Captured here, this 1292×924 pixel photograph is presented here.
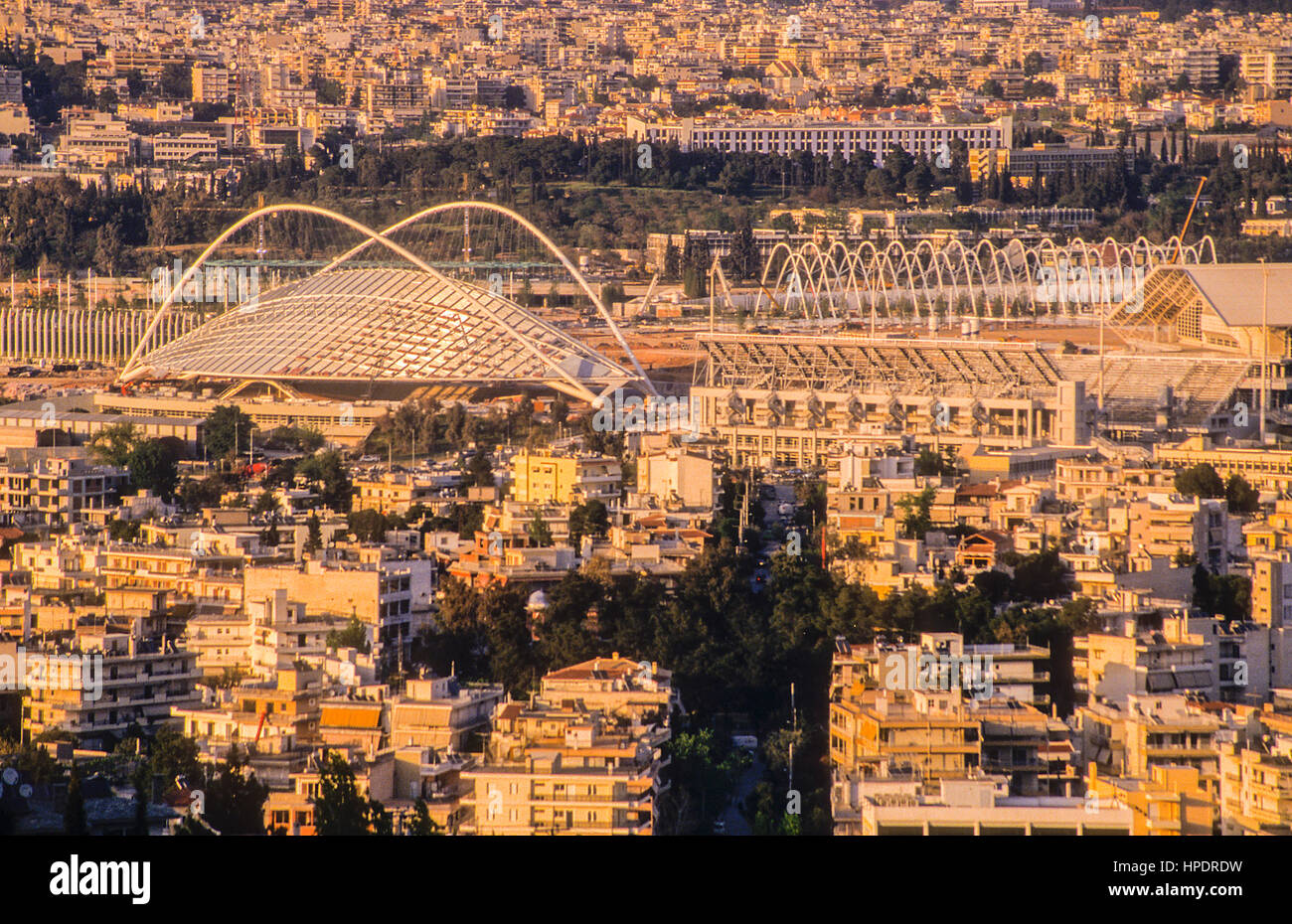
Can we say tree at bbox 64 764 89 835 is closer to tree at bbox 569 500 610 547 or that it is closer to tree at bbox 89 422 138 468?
tree at bbox 569 500 610 547

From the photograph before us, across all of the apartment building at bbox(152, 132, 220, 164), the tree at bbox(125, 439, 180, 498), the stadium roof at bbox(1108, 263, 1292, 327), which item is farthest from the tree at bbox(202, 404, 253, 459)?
the apartment building at bbox(152, 132, 220, 164)

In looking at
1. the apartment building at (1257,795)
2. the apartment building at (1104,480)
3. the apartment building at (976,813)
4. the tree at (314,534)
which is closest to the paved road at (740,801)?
the apartment building at (976,813)

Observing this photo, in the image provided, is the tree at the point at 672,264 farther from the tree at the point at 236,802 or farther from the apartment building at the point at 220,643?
the tree at the point at 236,802

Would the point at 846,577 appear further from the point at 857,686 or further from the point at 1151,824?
the point at 1151,824

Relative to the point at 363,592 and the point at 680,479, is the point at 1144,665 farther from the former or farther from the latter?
the point at 680,479
